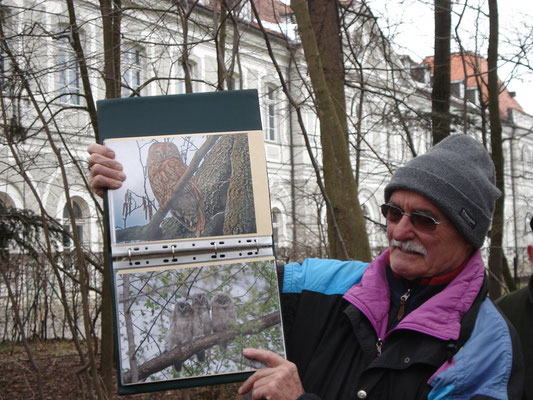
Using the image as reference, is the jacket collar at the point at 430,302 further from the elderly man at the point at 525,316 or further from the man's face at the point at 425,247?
the elderly man at the point at 525,316

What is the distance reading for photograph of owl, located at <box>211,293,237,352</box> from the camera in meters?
1.76

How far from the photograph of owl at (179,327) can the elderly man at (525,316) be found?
135cm

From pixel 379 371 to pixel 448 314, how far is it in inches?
9.8

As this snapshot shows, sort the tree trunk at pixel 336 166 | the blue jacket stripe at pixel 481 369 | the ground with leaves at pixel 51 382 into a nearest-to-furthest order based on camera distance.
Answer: the blue jacket stripe at pixel 481 369, the tree trunk at pixel 336 166, the ground with leaves at pixel 51 382

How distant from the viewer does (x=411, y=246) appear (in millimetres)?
1903

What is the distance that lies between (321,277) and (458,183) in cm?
53

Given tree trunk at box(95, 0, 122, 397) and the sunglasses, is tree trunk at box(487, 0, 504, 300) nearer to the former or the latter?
tree trunk at box(95, 0, 122, 397)

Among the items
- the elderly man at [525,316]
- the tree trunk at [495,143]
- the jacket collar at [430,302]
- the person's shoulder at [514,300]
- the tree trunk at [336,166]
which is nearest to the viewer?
the jacket collar at [430,302]

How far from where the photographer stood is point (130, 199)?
1.84 meters

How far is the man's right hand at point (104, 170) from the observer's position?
1800 millimetres

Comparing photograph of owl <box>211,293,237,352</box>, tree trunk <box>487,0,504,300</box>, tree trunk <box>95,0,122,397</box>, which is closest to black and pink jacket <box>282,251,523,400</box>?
photograph of owl <box>211,293,237,352</box>

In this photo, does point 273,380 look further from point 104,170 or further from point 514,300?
point 514,300

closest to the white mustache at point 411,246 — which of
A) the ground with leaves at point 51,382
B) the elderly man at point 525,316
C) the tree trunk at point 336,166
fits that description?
the elderly man at point 525,316

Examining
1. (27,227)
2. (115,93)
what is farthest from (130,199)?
(27,227)
